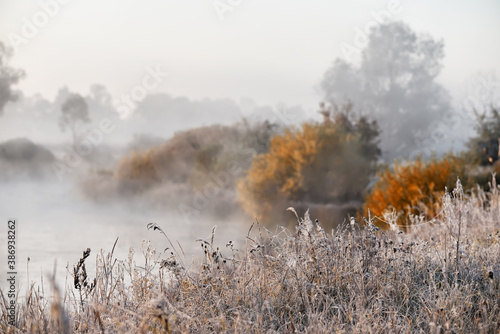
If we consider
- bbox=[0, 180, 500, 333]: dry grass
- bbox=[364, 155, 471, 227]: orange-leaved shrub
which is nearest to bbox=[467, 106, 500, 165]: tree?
bbox=[364, 155, 471, 227]: orange-leaved shrub

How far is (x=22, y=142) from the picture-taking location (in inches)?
896

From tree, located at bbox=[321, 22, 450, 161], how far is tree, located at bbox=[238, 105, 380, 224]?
21.5 meters

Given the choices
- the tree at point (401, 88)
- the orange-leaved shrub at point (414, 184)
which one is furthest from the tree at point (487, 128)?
the orange-leaved shrub at point (414, 184)

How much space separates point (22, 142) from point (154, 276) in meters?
21.9

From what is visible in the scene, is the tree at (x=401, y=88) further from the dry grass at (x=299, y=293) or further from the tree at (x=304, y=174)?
the dry grass at (x=299, y=293)

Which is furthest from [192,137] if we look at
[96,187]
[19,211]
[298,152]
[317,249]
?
[317,249]

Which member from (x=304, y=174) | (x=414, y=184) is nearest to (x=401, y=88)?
(x=304, y=174)

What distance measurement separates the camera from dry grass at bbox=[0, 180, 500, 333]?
9.91ft

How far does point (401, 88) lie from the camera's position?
35625 mm

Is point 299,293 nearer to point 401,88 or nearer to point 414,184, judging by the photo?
point 414,184

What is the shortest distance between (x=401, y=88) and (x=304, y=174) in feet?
80.7

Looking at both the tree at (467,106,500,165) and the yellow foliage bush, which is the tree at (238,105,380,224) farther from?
the tree at (467,106,500,165)

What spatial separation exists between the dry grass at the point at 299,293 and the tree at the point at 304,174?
9.95 meters

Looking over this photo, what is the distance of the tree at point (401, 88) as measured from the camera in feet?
116
